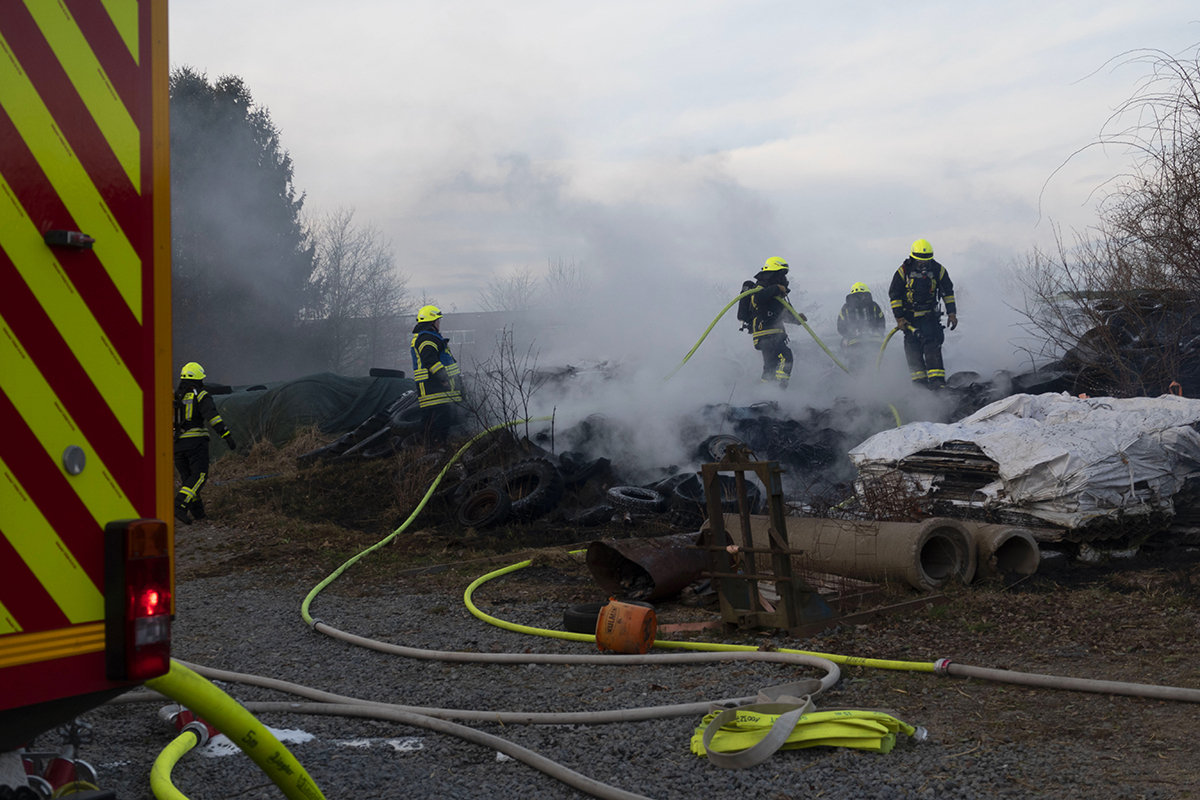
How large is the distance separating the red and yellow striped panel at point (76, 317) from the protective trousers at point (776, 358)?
37.2ft

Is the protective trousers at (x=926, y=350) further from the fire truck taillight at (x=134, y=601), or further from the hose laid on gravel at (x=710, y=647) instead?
the fire truck taillight at (x=134, y=601)

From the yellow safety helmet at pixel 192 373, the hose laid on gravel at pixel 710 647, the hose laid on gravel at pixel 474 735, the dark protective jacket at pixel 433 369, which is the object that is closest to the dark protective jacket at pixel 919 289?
the dark protective jacket at pixel 433 369

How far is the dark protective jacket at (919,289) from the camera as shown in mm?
12039

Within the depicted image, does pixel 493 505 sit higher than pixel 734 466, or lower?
lower

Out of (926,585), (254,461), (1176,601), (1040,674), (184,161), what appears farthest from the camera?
(184,161)

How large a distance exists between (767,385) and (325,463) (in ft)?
22.0

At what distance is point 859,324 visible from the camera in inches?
565

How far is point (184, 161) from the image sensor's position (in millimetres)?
26797

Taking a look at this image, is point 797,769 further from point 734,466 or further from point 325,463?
point 325,463

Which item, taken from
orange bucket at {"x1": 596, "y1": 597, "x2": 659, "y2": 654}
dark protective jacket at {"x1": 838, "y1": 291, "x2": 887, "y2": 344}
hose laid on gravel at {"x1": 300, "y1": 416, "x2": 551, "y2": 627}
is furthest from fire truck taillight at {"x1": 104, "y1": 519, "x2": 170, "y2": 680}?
dark protective jacket at {"x1": 838, "y1": 291, "x2": 887, "y2": 344}

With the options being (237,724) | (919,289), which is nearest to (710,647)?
(237,724)

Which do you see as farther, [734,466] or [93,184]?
[734,466]

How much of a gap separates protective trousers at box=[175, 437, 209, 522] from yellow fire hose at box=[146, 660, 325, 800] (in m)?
8.96

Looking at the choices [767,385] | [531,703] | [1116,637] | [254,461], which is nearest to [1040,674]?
[1116,637]
